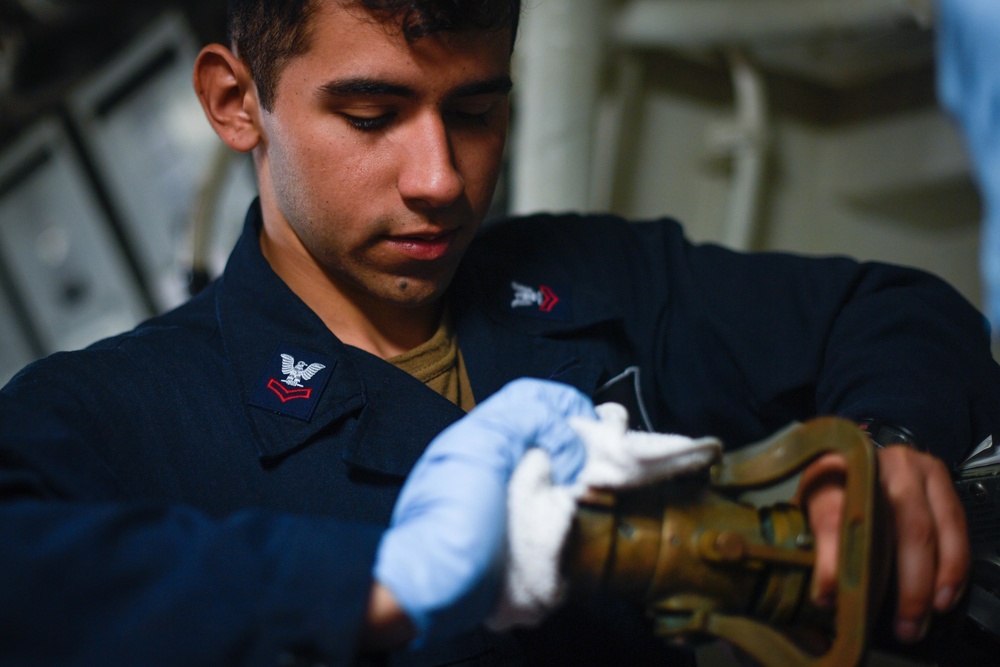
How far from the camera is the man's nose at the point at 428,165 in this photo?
107 cm

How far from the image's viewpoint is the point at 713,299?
4.66 ft

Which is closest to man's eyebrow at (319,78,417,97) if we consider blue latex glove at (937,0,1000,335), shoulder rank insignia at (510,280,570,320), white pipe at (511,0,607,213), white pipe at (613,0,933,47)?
shoulder rank insignia at (510,280,570,320)

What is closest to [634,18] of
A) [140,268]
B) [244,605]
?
[244,605]

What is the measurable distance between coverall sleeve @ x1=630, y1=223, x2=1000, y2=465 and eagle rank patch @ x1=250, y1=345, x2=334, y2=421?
0.58 metres

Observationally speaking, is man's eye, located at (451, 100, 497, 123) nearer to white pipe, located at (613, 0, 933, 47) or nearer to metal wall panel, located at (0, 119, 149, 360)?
white pipe, located at (613, 0, 933, 47)

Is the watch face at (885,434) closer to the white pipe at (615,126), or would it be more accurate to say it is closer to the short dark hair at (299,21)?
the short dark hair at (299,21)

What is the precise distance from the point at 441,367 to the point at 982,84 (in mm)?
949

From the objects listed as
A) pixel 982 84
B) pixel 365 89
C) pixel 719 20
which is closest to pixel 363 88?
pixel 365 89

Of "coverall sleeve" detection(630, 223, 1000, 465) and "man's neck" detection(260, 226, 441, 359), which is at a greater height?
"man's neck" detection(260, 226, 441, 359)

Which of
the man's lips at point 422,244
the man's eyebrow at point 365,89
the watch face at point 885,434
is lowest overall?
the watch face at point 885,434

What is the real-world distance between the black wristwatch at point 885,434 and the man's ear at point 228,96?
0.98 m

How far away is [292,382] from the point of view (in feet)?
3.63

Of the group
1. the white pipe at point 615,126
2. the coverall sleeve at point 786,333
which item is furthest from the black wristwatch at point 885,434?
the white pipe at point 615,126

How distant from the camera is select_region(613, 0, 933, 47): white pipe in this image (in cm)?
217
